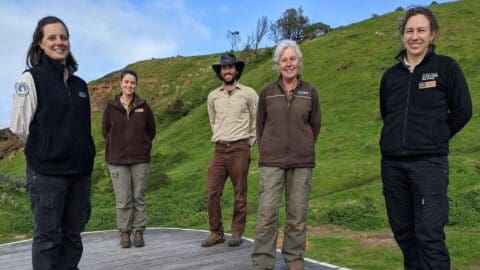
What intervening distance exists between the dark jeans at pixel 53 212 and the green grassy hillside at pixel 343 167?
3.62 m

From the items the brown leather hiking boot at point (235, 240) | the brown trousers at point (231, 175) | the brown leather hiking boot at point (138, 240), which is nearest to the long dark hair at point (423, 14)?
the brown trousers at point (231, 175)

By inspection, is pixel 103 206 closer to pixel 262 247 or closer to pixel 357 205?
pixel 357 205

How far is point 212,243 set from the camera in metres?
7.86

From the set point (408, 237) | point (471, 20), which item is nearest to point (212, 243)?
point (408, 237)

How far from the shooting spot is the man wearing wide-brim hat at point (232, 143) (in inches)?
307

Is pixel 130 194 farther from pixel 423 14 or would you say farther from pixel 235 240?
pixel 423 14

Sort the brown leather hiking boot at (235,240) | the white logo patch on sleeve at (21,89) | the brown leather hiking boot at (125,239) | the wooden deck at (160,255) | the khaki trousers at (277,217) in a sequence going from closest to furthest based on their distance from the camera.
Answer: the white logo patch on sleeve at (21,89), the khaki trousers at (277,217), the wooden deck at (160,255), the brown leather hiking boot at (235,240), the brown leather hiking boot at (125,239)

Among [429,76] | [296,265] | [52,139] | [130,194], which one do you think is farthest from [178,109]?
[429,76]

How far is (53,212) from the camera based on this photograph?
4770 mm

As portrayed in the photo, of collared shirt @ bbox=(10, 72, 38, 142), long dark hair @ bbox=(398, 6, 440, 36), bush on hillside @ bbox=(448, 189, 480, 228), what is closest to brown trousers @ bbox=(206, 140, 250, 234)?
long dark hair @ bbox=(398, 6, 440, 36)

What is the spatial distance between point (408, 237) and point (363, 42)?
41243 mm

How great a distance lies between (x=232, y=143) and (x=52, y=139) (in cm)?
347

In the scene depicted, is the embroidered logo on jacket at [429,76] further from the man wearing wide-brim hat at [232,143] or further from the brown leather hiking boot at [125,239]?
the brown leather hiking boot at [125,239]

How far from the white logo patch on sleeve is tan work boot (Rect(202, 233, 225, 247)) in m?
4.06
